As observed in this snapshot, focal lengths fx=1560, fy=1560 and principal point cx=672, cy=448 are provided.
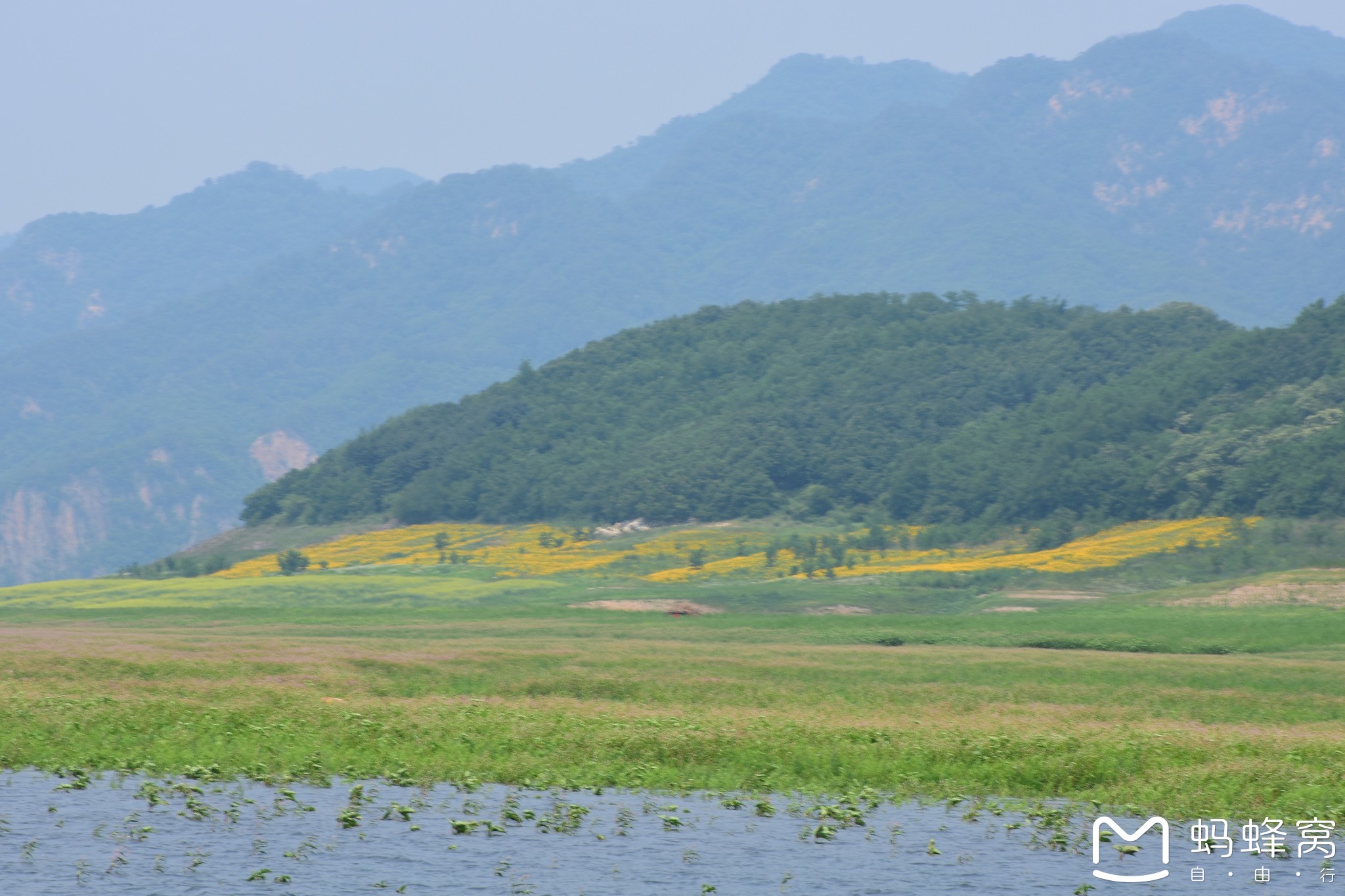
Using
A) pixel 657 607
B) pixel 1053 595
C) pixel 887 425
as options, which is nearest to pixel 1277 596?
pixel 1053 595

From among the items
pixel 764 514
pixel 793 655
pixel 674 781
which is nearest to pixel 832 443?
pixel 764 514

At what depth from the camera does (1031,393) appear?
472 feet

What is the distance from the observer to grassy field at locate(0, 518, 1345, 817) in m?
29.6

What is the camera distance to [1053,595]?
261ft

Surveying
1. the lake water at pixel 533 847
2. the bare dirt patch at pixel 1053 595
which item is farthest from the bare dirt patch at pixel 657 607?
the lake water at pixel 533 847

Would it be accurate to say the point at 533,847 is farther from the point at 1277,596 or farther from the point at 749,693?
the point at 1277,596

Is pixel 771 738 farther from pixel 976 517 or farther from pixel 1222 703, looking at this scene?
pixel 976 517

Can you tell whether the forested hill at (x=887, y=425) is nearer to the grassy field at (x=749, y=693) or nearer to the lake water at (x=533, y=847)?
the grassy field at (x=749, y=693)

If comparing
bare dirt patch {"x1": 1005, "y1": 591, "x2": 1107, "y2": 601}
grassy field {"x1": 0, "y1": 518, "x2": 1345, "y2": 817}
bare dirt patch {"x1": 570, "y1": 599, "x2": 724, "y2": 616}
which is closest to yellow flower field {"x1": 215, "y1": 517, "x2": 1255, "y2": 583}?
bare dirt patch {"x1": 1005, "y1": 591, "x2": 1107, "y2": 601}

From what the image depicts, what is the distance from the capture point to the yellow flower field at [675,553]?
9394cm

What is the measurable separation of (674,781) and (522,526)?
10282 cm

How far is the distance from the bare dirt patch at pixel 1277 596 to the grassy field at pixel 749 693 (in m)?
0.23

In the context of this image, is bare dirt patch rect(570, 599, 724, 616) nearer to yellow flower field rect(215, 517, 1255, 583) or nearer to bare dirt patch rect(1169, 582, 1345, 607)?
yellow flower field rect(215, 517, 1255, 583)

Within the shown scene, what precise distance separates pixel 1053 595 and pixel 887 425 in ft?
200
